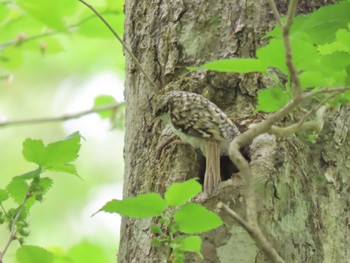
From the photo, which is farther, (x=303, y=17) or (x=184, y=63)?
(x=184, y=63)

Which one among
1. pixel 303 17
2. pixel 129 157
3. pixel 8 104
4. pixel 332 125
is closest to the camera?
pixel 303 17

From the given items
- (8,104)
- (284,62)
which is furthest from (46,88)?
(284,62)

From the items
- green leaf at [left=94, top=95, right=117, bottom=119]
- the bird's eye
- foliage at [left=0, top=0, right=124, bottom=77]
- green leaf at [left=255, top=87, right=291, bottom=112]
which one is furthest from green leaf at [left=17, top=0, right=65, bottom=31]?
green leaf at [left=94, top=95, right=117, bottom=119]

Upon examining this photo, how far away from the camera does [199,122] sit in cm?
207

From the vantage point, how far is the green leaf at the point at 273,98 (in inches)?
55.6

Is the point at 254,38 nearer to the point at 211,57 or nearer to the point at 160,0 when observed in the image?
the point at 211,57

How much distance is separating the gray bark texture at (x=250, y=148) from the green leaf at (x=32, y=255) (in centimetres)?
42

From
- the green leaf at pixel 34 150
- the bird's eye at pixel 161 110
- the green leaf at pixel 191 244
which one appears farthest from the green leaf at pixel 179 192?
the bird's eye at pixel 161 110

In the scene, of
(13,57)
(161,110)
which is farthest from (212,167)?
(13,57)

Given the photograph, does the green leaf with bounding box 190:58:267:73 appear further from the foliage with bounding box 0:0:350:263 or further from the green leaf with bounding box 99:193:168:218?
the green leaf with bounding box 99:193:168:218

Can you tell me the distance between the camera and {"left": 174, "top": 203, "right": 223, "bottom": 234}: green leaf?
128 cm

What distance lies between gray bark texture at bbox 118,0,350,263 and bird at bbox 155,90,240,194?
1.8 inches

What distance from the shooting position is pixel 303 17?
1472mm

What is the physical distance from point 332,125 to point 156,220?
1.90ft
